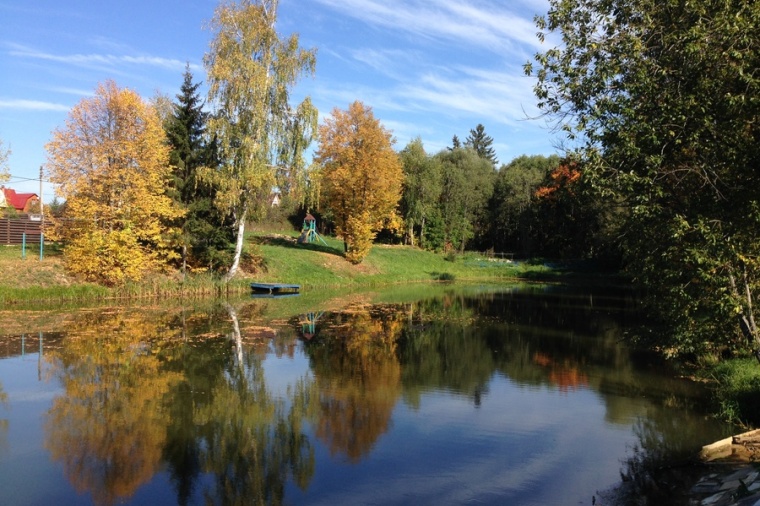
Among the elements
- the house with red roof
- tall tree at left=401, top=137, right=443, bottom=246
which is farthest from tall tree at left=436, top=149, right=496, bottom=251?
the house with red roof

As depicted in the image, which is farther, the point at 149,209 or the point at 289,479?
the point at 149,209

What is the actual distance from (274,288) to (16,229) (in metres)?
15.2

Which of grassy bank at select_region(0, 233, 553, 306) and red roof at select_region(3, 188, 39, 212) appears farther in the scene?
red roof at select_region(3, 188, 39, 212)

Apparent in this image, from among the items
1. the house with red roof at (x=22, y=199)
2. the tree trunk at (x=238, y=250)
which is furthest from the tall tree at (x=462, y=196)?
the house with red roof at (x=22, y=199)

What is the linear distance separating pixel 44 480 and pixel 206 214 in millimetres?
24899

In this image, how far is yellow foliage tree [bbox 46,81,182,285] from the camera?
26984mm

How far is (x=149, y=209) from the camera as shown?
2775 centimetres

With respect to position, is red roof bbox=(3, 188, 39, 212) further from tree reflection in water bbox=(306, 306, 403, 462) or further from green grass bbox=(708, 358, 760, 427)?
green grass bbox=(708, 358, 760, 427)

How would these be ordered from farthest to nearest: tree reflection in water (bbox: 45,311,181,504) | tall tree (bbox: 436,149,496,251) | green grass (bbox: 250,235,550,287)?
tall tree (bbox: 436,149,496,251), green grass (bbox: 250,235,550,287), tree reflection in water (bbox: 45,311,181,504)

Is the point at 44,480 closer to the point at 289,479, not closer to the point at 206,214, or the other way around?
the point at 289,479

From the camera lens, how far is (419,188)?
190 feet

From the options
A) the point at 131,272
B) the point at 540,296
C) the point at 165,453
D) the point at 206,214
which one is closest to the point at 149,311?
the point at 131,272

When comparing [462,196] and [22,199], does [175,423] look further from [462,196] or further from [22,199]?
[22,199]

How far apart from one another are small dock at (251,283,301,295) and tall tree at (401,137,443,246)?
24.2 metres
